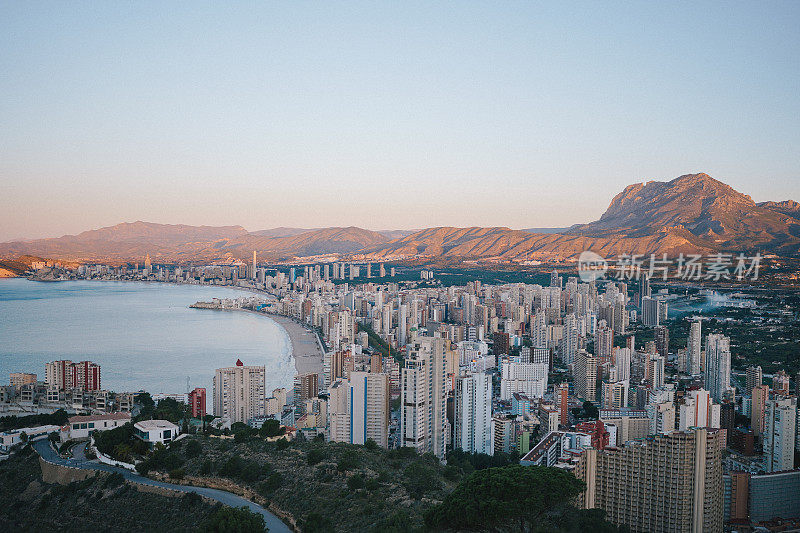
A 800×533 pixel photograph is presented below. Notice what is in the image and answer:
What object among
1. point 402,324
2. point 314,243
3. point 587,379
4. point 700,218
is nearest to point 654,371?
point 587,379

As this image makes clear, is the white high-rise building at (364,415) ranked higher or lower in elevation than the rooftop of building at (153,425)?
lower

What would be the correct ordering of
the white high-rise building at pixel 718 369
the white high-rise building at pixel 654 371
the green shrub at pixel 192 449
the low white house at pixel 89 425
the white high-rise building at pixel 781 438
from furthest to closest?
the white high-rise building at pixel 654 371 → the white high-rise building at pixel 718 369 → the white high-rise building at pixel 781 438 → the low white house at pixel 89 425 → the green shrub at pixel 192 449

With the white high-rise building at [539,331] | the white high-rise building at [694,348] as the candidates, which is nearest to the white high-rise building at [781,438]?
the white high-rise building at [694,348]

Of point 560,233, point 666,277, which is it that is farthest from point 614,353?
point 560,233

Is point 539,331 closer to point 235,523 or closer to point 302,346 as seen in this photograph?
point 302,346

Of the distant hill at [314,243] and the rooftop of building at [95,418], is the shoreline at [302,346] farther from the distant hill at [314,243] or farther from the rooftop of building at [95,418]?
the distant hill at [314,243]

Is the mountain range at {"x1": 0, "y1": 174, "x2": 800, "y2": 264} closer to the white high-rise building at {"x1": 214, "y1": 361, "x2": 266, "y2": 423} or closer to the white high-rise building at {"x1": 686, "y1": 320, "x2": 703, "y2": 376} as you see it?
the white high-rise building at {"x1": 686, "y1": 320, "x2": 703, "y2": 376}

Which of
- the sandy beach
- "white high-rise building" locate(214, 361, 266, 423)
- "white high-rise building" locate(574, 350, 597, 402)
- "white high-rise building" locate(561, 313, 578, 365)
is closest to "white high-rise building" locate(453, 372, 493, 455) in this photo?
"white high-rise building" locate(214, 361, 266, 423)

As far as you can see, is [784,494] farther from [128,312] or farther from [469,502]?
[128,312]
